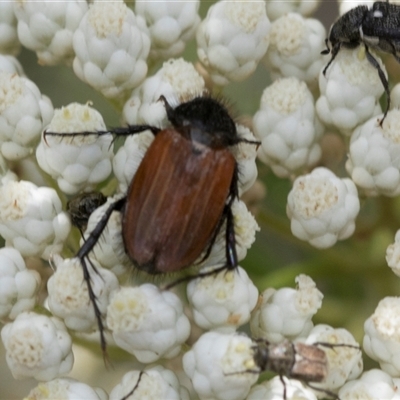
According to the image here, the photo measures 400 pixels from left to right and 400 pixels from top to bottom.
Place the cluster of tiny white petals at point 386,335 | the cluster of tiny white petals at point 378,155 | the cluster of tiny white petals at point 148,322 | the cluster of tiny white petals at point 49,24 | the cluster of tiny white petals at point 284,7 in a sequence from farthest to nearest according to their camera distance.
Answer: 1. the cluster of tiny white petals at point 284,7
2. the cluster of tiny white petals at point 49,24
3. the cluster of tiny white petals at point 378,155
4. the cluster of tiny white petals at point 386,335
5. the cluster of tiny white petals at point 148,322

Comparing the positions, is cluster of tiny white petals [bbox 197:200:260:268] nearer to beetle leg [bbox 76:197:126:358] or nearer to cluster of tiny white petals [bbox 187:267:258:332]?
cluster of tiny white petals [bbox 187:267:258:332]

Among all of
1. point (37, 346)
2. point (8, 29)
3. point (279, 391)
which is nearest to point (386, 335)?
point (279, 391)

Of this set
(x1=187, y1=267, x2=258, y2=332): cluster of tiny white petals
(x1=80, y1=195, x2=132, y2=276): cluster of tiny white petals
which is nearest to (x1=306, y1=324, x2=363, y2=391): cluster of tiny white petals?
(x1=187, y1=267, x2=258, y2=332): cluster of tiny white petals

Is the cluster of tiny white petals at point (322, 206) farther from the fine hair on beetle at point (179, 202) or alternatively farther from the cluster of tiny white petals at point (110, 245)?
the cluster of tiny white petals at point (110, 245)

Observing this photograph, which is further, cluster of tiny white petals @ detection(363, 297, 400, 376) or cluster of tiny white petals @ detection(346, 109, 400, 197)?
cluster of tiny white petals @ detection(346, 109, 400, 197)

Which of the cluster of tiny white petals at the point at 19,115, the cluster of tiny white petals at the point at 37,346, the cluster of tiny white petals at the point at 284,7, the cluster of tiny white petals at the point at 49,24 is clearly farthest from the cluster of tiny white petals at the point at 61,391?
A: the cluster of tiny white petals at the point at 284,7

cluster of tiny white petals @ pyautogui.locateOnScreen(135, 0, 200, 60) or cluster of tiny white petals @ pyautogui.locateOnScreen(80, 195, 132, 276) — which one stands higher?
cluster of tiny white petals @ pyautogui.locateOnScreen(135, 0, 200, 60)

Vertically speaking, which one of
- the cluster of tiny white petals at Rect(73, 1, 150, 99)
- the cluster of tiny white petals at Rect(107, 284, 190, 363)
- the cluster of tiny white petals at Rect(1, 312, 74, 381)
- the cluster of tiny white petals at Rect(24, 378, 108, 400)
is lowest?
the cluster of tiny white petals at Rect(24, 378, 108, 400)
